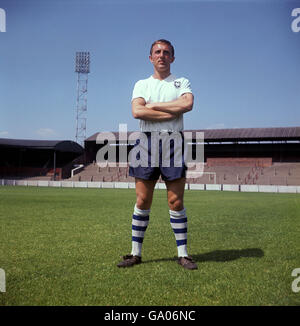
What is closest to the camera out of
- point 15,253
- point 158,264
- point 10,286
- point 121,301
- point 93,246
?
point 121,301

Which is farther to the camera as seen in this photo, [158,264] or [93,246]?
[93,246]

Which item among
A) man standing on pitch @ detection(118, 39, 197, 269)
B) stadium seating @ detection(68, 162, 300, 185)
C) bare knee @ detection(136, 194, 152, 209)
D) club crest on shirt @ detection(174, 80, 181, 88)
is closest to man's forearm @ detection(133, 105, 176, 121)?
man standing on pitch @ detection(118, 39, 197, 269)

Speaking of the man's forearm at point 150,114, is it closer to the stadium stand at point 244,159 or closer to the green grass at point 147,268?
the green grass at point 147,268

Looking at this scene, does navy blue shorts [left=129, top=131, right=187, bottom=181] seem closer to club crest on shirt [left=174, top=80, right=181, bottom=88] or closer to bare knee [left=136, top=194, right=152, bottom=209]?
bare knee [left=136, top=194, right=152, bottom=209]

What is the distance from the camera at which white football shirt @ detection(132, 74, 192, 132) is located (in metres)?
3.86

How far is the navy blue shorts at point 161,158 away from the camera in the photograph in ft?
12.4

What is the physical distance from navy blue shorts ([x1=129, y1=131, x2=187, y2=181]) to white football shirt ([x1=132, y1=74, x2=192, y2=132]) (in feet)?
0.27

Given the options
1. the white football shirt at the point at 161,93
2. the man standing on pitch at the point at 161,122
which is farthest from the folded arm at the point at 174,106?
the white football shirt at the point at 161,93

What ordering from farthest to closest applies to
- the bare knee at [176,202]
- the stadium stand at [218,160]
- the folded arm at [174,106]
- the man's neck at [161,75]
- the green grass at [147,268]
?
the stadium stand at [218,160], the man's neck at [161,75], the bare knee at [176,202], the folded arm at [174,106], the green grass at [147,268]

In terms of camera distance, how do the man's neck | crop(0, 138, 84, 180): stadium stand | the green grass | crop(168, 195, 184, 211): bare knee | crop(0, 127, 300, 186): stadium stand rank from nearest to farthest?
the green grass < crop(168, 195, 184, 211): bare knee < the man's neck < crop(0, 127, 300, 186): stadium stand < crop(0, 138, 84, 180): stadium stand
